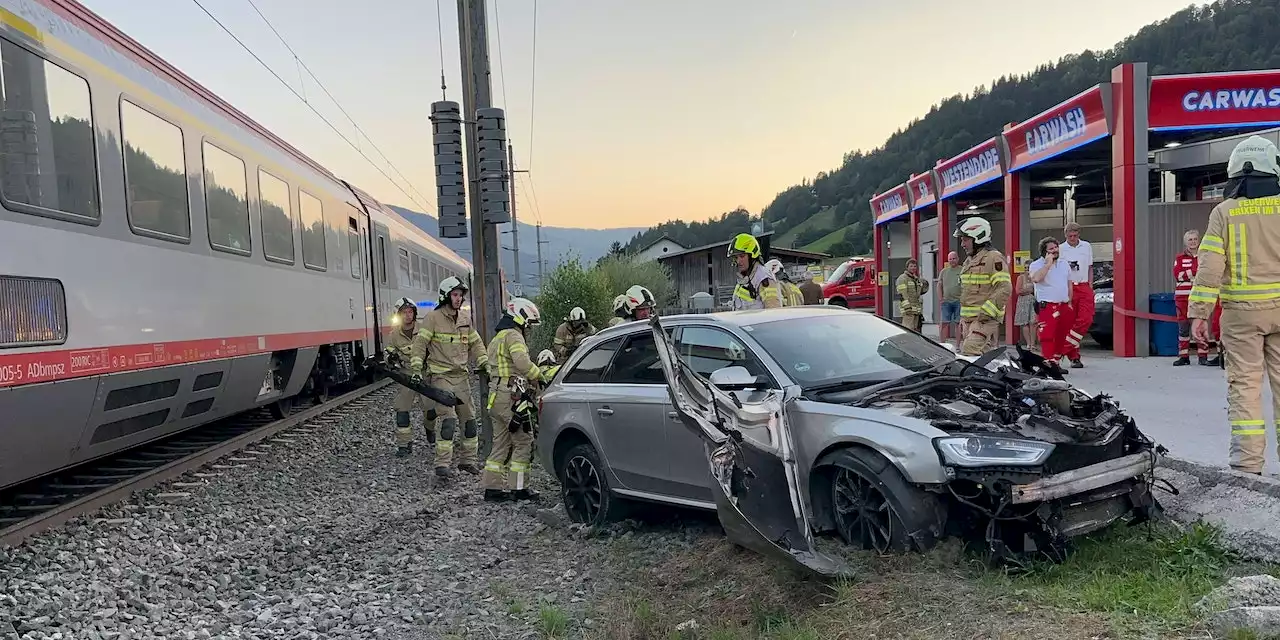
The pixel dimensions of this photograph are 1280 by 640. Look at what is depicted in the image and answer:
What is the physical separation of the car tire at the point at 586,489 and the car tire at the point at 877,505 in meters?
1.95

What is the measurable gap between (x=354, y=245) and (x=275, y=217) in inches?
145

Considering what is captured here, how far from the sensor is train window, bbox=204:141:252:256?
25.8 ft

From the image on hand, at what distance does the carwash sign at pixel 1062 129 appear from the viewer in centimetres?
1240

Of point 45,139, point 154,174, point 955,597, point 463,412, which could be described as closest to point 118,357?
point 45,139

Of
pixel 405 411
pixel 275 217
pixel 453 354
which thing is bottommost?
pixel 405 411

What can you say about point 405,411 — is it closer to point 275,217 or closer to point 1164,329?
point 275,217

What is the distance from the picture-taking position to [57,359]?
17.0 feet

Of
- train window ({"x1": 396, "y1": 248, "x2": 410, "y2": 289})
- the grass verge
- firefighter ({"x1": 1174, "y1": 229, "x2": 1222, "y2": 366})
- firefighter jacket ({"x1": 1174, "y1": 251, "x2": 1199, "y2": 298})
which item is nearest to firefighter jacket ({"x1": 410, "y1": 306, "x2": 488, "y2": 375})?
the grass verge

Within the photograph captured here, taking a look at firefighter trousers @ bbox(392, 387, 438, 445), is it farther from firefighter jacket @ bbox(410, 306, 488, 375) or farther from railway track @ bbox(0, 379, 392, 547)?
railway track @ bbox(0, 379, 392, 547)

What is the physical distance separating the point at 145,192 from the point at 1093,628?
22.6 feet

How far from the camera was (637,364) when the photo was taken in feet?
18.7

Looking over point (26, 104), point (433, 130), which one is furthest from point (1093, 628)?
point (433, 130)

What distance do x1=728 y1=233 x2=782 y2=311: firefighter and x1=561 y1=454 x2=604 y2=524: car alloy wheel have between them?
256cm

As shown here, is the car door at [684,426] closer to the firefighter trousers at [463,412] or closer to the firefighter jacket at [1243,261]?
the firefighter jacket at [1243,261]
